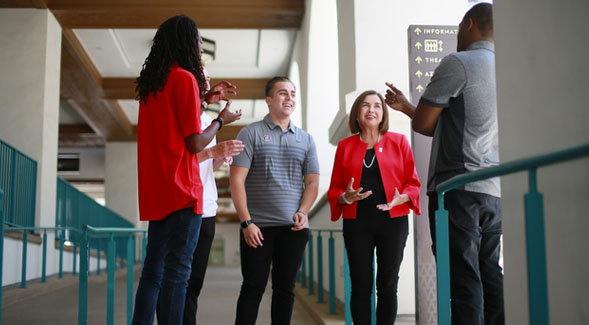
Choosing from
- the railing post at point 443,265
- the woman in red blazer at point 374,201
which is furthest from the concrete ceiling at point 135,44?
the railing post at point 443,265

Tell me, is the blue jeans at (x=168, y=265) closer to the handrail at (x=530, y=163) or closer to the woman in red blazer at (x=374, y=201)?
the woman in red blazer at (x=374, y=201)

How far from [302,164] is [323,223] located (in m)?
3.63

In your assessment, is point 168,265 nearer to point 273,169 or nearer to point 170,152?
point 170,152

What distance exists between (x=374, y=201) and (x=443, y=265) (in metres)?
0.82

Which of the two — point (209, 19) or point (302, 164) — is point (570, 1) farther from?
point (209, 19)

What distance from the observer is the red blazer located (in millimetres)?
2664

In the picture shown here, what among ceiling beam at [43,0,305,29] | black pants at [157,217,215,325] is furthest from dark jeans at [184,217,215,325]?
ceiling beam at [43,0,305,29]

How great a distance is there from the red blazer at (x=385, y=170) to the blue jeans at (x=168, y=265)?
0.79 meters

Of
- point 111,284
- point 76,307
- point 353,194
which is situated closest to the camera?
point 353,194

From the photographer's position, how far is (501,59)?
1705mm

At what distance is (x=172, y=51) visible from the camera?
2.25 meters

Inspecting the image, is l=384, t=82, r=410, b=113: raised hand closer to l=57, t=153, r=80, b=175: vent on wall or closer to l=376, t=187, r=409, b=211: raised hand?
l=376, t=187, r=409, b=211: raised hand

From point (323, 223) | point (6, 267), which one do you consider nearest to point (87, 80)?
point (6, 267)

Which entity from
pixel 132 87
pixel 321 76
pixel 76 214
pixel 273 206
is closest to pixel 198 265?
pixel 273 206
